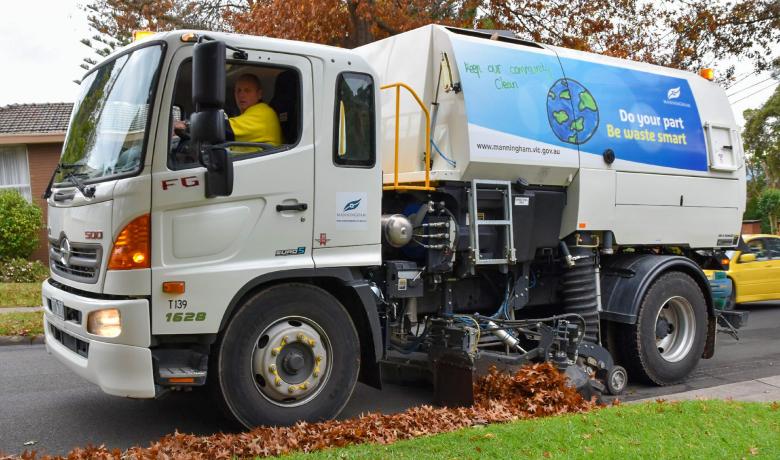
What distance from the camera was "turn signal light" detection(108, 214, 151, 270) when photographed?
461cm

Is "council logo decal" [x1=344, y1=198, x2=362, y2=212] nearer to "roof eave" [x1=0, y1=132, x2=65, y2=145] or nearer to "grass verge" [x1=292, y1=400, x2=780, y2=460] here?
"grass verge" [x1=292, y1=400, x2=780, y2=460]

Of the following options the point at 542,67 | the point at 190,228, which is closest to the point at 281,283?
the point at 190,228

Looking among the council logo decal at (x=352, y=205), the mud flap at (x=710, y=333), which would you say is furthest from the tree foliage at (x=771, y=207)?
the council logo decal at (x=352, y=205)

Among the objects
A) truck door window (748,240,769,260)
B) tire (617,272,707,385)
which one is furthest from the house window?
truck door window (748,240,769,260)

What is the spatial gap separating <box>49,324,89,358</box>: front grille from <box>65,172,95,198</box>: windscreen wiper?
98 cm

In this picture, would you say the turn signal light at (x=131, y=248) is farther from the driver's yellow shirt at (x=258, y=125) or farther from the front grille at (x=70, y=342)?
the driver's yellow shirt at (x=258, y=125)

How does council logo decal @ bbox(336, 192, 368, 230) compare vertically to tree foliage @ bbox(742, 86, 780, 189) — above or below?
below

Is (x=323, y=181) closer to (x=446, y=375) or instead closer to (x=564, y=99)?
(x=446, y=375)

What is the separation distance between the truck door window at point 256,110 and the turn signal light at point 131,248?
0.59 meters

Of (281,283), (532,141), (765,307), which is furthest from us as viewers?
(765,307)

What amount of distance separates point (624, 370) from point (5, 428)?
5.44m

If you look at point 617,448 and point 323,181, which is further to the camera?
point 323,181

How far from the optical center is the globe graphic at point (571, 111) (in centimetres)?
681

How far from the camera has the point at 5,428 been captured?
5.45 meters
